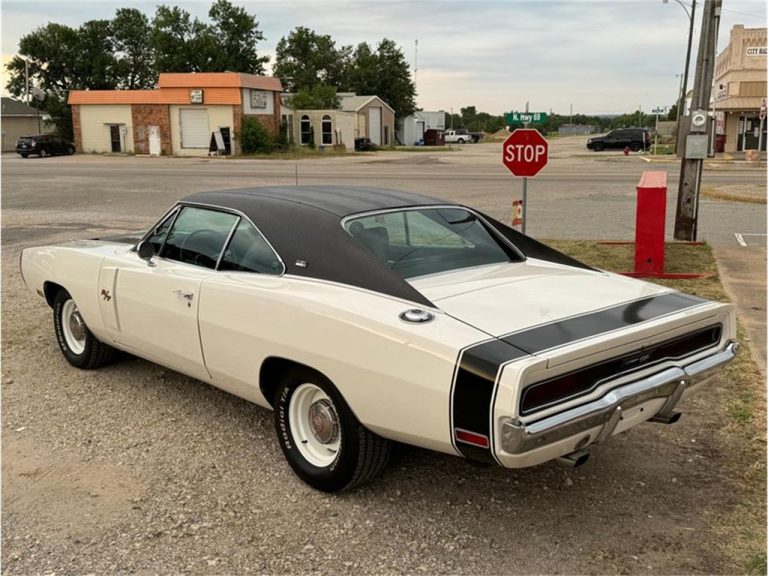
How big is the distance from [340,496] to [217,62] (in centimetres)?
7526

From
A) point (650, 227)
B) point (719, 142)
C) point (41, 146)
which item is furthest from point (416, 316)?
point (41, 146)

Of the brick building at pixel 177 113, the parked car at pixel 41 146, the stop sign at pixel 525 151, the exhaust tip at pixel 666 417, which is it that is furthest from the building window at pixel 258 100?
the exhaust tip at pixel 666 417

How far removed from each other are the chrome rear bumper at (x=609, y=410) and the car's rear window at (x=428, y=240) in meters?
1.26

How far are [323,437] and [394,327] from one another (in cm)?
85

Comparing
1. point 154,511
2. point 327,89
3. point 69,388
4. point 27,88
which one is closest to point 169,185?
point 69,388

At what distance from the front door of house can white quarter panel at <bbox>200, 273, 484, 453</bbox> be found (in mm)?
51210

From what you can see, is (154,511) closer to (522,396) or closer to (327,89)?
(522,396)

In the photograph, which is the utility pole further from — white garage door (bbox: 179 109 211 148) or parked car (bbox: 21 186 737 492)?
white garage door (bbox: 179 109 211 148)

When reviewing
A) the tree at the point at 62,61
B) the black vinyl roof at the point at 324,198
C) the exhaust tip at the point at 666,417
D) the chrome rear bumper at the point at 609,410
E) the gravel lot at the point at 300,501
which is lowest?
the gravel lot at the point at 300,501

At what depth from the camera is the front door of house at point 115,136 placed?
2018 inches

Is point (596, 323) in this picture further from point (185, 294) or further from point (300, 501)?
point (185, 294)

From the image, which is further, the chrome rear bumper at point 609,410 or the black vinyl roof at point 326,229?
the black vinyl roof at point 326,229

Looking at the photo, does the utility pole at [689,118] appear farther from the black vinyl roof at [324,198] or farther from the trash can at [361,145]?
the trash can at [361,145]

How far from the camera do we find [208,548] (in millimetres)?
3312
